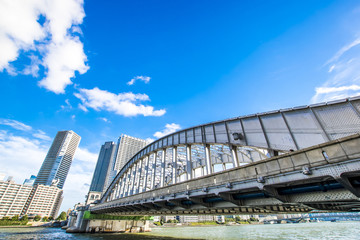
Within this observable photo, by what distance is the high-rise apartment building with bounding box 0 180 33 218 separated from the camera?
124213mm

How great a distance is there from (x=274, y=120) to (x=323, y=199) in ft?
32.4

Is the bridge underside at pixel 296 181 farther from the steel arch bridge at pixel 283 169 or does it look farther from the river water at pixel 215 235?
the river water at pixel 215 235

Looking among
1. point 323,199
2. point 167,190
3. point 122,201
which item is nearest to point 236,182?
point 323,199

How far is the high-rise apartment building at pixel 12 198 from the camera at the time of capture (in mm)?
124213

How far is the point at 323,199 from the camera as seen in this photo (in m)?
9.27

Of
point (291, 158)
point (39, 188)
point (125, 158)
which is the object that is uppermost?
point (125, 158)

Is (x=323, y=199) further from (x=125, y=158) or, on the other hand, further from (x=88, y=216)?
(x=125, y=158)

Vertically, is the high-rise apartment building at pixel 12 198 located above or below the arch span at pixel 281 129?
above

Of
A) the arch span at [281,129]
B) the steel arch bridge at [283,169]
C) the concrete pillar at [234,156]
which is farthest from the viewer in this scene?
the concrete pillar at [234,156]

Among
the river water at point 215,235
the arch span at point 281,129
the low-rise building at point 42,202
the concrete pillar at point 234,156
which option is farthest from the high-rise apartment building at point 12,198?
the concrete pillar at point 234,156

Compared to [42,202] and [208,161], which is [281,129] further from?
[42,202]

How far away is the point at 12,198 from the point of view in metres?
130

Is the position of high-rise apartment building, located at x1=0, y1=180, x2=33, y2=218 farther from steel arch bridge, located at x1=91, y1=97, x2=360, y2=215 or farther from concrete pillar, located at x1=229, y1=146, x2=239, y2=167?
concrete pillar, located at x1=229, y1=146, x2=239, y2=167

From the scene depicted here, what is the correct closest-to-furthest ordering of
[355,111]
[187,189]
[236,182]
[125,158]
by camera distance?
[236,182] → [355,111] → [187,189] → [125,158]
